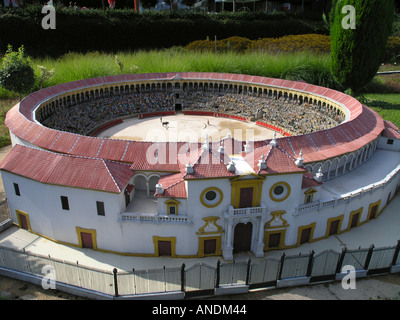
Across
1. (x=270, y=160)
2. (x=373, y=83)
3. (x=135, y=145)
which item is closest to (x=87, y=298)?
(x=135, y=145)

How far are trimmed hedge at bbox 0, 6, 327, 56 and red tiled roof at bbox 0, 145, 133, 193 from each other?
67946mm

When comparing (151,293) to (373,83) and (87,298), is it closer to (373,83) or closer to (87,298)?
(87,298)

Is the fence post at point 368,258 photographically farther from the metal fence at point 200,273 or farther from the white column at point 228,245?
the white column at point 228,245

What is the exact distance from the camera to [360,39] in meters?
62.1

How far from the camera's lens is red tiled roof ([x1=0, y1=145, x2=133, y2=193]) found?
2864 centimetres

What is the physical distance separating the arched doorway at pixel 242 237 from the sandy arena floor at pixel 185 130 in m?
27.3

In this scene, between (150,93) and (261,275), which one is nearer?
(261,275)

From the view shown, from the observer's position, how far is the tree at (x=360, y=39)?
198ft

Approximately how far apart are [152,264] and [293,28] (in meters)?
100

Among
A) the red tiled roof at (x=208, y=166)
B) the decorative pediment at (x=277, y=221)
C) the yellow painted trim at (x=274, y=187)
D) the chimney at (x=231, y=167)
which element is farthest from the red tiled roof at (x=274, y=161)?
the decorative pediment at (x=277, y=221)

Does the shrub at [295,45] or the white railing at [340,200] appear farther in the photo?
the shrub at [295,45]

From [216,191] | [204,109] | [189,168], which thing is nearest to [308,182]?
[216,191]

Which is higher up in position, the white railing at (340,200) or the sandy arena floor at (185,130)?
the white railing at (340,200)
